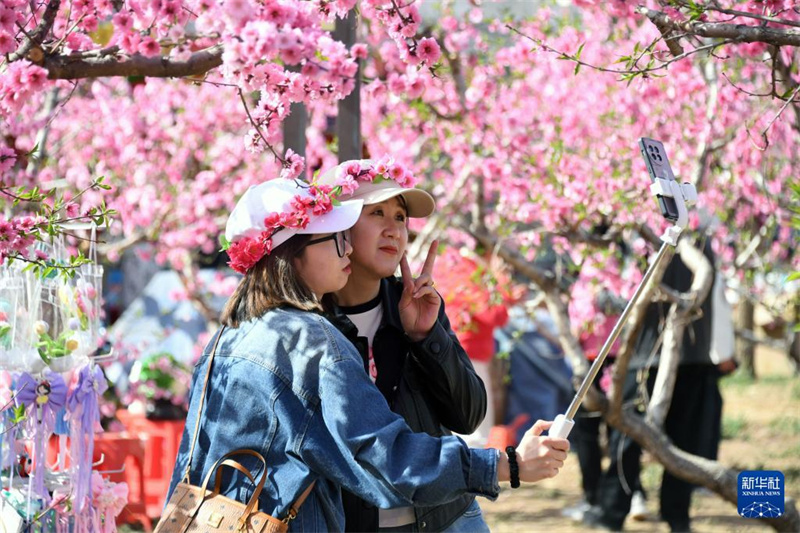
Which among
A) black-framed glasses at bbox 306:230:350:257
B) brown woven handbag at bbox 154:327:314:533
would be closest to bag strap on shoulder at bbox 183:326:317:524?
brown woven handbag at bbox 154:327:314:533

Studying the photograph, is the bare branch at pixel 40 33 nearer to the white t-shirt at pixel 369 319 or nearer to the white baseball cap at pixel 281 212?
the white baseball cap at pixel 281 212

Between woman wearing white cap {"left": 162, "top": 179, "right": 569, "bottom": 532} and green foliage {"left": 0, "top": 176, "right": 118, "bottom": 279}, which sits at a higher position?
green foliage {"left": 0, "top": 176, "right": 118, "bottom": 279}

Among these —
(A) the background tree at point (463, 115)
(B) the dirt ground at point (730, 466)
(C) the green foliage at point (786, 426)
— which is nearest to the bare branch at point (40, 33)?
(A) the background tree at point (463, 115)

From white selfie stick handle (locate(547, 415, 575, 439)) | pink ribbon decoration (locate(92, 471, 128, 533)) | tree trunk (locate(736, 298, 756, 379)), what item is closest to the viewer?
white selfie stick handle (locate(547, 415, 575, 439))

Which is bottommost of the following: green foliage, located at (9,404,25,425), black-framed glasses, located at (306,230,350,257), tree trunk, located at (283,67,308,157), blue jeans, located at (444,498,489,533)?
blue jeans, located at (444,498,489,533)

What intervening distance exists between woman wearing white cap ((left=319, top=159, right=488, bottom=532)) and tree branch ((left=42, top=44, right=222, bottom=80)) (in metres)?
0.57

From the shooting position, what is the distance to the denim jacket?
2334mm

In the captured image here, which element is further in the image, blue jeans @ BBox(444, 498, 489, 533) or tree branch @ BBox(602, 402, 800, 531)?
tree branch @ BBox(602, 402, 800, 531)

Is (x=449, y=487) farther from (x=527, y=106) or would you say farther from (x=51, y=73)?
(x=527, y=106)

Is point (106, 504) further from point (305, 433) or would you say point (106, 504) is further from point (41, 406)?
point (305, 433)

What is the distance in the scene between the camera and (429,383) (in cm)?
286

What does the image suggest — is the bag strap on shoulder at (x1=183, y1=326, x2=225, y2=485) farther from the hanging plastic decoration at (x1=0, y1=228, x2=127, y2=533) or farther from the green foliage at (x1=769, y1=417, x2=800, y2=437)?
the green foliage at (x1=769, y1=417, x2=800, y2=437)

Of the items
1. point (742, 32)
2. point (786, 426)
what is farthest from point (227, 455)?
point (786, 426)

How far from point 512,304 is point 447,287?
46cm
